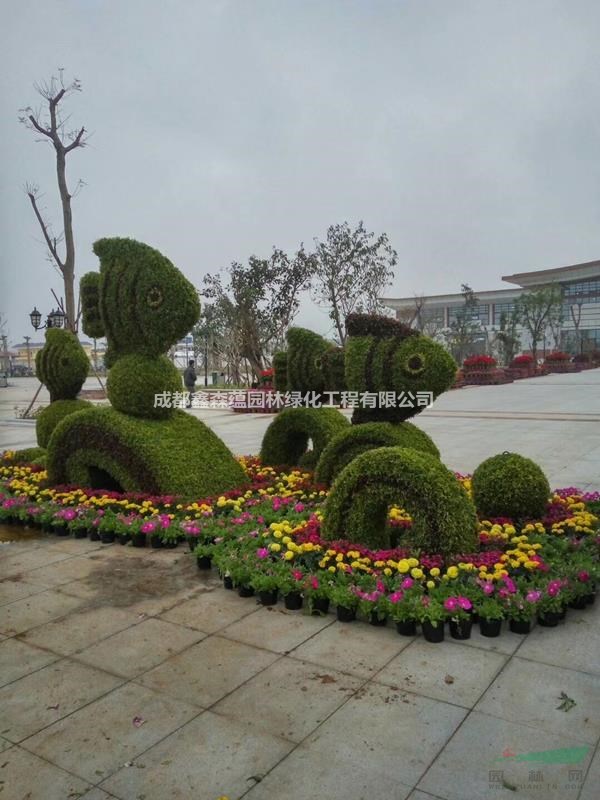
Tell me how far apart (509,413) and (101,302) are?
1261 centimetres

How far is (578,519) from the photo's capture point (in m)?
5.09

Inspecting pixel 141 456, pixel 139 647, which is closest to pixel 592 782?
pixel 139 647

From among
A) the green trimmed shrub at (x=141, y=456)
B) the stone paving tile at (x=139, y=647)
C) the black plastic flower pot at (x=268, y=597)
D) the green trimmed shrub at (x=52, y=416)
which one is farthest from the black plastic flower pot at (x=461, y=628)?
the green trimmed shrub at (x=52, y=416)

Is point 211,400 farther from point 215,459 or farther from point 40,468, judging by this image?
point 215,459

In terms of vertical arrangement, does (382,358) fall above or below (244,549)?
above

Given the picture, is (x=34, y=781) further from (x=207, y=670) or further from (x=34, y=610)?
(x=34, y=610)

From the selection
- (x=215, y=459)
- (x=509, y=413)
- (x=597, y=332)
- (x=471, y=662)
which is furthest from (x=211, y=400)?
(x=597, y=332)

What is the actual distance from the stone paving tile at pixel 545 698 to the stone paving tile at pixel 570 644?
0.08 meters

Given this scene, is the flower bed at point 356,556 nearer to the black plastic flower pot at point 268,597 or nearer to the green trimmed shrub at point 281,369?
the black plastic flower pot at point 268,597

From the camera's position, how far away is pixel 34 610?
3.94m

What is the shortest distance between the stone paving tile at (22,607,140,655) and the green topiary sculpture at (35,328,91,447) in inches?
186

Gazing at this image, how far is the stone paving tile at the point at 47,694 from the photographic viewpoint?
8.84ft

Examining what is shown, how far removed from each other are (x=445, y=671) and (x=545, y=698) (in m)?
0.47

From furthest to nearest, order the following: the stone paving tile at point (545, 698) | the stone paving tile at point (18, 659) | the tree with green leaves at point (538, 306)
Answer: the tree with green leaves at point (538, 306) → the stone paving tile at point (18, 659) → the stone paving tile at point (545, 698)
